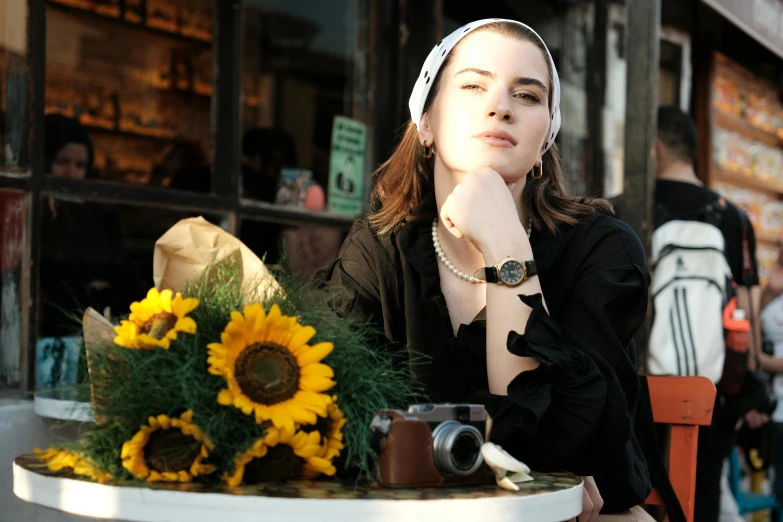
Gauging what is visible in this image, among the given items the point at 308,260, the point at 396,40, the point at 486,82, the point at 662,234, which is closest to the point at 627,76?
the point at 662,234

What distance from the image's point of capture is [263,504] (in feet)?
3.79

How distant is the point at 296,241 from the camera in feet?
13.1

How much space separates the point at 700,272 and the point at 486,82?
231cm

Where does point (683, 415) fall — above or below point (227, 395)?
below

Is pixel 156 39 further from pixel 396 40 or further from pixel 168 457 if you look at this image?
pixel 168 457

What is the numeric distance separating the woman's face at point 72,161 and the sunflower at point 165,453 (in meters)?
1.97

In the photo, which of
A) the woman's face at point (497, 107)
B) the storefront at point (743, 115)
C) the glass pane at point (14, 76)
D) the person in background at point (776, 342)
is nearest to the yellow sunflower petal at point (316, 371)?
the woman's face at point (497, 107)

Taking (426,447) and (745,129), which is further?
(745,129)

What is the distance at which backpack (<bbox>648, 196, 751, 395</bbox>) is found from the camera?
384 centimetres

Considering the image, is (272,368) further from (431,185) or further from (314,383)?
(431,185)

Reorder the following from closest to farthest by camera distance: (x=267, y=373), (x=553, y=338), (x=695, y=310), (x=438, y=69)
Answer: (x=267, y=373) < (x=553, y=338) < (x=438, y=69) < (x=695, y=310)

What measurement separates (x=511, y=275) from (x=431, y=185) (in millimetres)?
602

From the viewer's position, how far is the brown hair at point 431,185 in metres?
2.04

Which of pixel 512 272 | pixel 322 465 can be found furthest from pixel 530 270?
pixel 322 465
